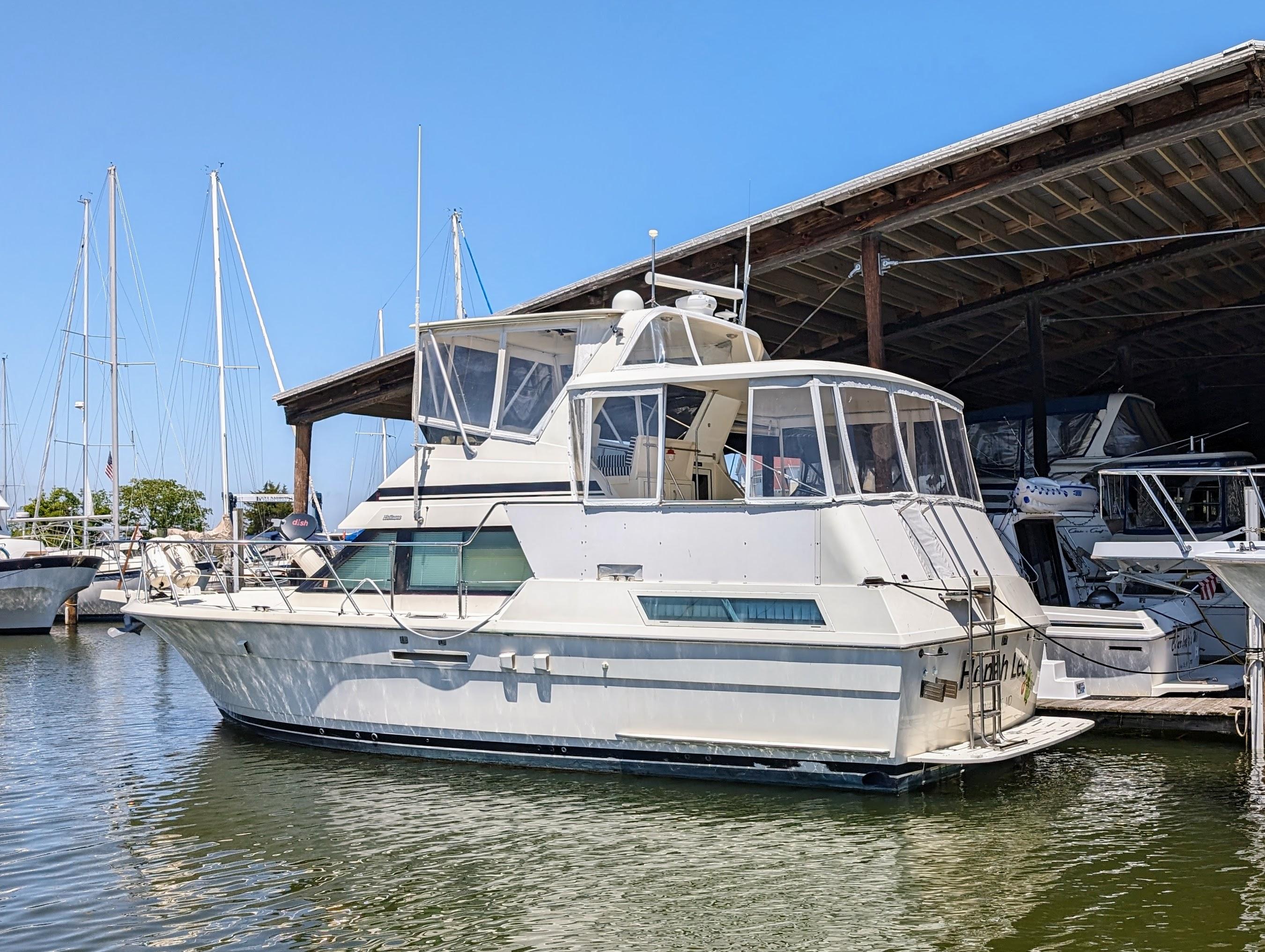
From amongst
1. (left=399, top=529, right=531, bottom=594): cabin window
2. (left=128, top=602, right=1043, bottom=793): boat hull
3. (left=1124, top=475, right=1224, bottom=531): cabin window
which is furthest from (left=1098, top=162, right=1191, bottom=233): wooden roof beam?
(left=399, top=529, right=531, bottom=594): cabin window

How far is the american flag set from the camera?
44.3 ft

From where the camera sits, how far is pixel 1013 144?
12.5 m

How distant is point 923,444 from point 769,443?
1.52 meters

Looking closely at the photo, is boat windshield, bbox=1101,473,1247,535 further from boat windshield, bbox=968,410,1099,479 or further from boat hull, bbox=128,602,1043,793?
boat hull, bbox=128,602,1043,793

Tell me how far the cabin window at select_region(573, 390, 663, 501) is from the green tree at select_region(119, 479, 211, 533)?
3299cm

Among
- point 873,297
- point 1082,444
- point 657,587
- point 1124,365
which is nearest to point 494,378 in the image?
point 657,587

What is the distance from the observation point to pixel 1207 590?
44.4ft

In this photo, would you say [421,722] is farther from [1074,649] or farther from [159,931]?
[1074,649]

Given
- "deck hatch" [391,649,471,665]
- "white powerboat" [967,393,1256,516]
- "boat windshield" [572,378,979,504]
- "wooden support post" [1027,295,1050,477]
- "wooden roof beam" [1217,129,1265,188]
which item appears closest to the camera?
"boat windshield" [572,378,979,504]

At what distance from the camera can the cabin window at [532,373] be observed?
10.3m

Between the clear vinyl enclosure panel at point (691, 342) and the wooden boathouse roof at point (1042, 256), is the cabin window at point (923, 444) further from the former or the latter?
the wooden boathouse roof at point (1042, 256)

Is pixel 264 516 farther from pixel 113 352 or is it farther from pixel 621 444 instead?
pixel 621 444

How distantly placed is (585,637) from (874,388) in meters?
3.07

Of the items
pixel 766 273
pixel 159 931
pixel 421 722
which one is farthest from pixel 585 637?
pixel 766 273
